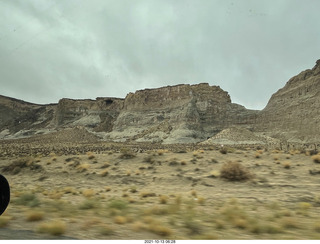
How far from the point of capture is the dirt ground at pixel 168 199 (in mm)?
6758

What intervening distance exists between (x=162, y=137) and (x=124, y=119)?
107 ft

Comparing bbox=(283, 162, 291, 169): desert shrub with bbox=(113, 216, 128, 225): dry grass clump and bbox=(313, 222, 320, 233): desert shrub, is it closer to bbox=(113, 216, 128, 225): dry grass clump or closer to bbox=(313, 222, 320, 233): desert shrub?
bbox=(313, 222, 320, 233): desert shrub

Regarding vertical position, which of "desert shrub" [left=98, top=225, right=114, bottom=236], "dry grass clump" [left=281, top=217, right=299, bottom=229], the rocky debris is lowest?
"desert shrub" [left=98, top=225, right=114, bottom=236]

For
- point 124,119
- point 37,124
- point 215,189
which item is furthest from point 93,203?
point 37,124

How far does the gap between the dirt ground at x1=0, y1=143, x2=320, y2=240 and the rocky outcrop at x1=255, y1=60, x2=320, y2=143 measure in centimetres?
7004

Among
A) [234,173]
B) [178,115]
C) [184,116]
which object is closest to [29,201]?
[234,173]

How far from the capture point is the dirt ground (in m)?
6.76

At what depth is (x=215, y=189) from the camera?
13547 mm

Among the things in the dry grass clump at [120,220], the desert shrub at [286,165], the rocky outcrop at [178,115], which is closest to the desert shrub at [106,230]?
the dry grass clump at [120,220]

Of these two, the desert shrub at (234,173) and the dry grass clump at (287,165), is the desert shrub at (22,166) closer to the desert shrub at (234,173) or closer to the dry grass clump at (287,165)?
the desert shrub at (234,173)

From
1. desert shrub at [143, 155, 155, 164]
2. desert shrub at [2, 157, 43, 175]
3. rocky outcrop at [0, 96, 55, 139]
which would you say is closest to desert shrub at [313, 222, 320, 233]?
desert shrub at [143, 155, 155, 164]

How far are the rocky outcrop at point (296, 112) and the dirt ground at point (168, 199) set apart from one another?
70036 millimetres

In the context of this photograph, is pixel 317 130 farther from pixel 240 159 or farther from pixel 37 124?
pixel 37 124

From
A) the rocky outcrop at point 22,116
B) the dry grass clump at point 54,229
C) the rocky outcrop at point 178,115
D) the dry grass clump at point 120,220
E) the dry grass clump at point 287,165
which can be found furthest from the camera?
the rocky outcrop at point 22,116
